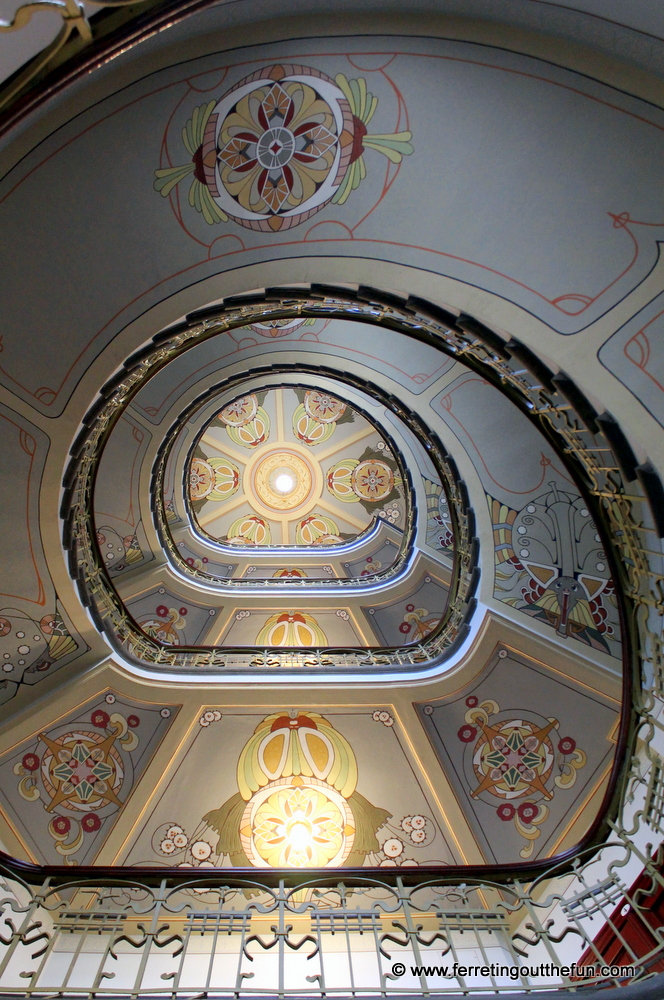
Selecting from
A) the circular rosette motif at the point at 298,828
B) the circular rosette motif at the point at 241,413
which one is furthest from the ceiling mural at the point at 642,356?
the circular rosette motif at the point at 241,413

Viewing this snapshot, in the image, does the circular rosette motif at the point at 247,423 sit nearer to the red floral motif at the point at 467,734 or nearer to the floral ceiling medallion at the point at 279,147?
the red floral motif at the point at 467,734

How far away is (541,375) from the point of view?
3979 mm

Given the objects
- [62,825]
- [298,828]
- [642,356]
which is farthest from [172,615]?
[642,356]

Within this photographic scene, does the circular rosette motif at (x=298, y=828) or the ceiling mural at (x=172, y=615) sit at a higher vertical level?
the ceiling mural at (x=172, y=615)

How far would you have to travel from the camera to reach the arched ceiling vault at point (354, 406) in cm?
303

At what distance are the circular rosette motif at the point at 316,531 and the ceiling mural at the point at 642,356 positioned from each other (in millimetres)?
11525

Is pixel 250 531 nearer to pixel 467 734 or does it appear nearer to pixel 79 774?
pixel 79 774

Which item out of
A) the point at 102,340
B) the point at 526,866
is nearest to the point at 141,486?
the point at 102,340

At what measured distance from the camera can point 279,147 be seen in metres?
3.29

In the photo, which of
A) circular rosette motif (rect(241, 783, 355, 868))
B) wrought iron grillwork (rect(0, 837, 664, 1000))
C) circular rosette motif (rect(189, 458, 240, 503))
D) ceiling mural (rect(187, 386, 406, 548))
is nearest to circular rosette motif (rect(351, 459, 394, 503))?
ceiling mural (rect(187, 386, 406, 548))

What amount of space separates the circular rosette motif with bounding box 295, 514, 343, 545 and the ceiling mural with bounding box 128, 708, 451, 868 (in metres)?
8.76

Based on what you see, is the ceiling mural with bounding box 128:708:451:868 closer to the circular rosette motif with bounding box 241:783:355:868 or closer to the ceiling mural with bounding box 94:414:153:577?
the circular rosette motif with bounding box 241:783:355:868

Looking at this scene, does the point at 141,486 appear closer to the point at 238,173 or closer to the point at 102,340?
the point at 102,340

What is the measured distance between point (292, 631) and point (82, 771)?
4567mm
